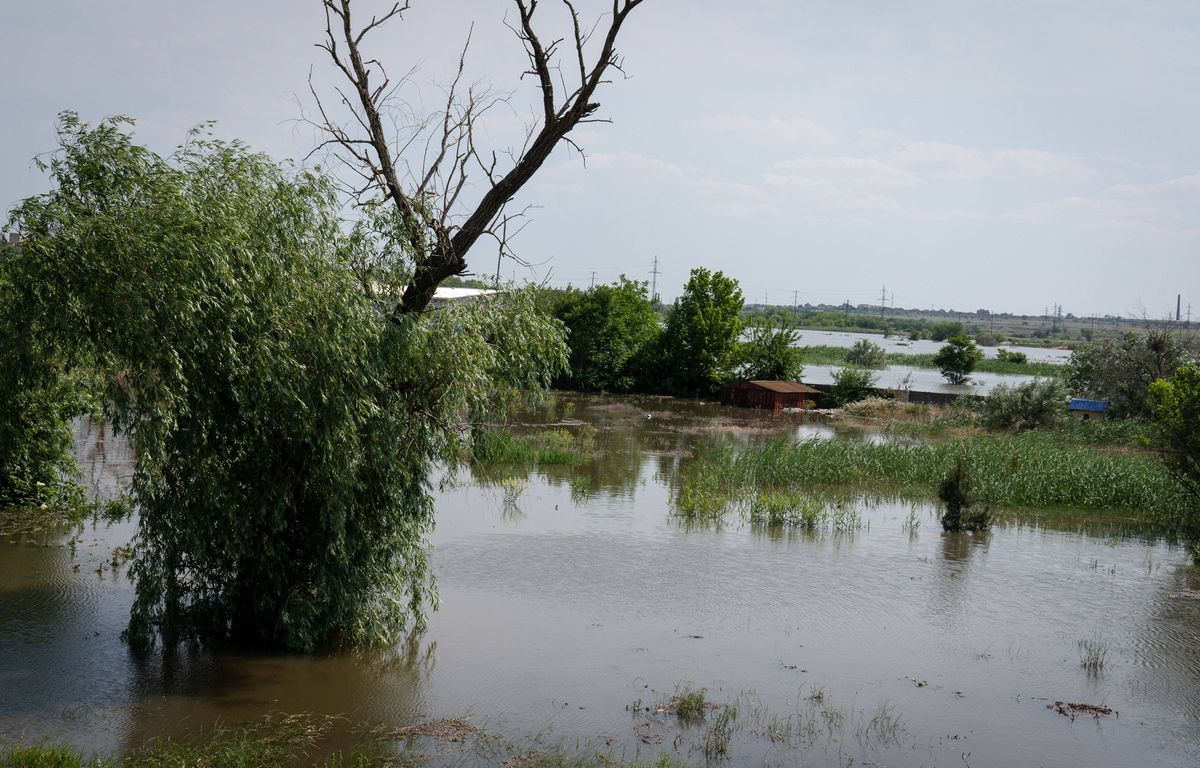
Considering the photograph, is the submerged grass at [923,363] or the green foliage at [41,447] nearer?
the green foliage at [41,447]

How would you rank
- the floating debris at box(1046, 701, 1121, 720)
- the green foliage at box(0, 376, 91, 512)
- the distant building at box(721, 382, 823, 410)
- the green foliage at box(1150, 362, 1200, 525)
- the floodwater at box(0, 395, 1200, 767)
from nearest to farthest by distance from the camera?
the floodwater at box(0, 395, 1200, 767) < the floating debris at box(1046, 701, 1121, 720) < the green foliage at box(0, 376, 91, 512) < the green foliage at box(1150, 362, 1200, 525) < the distant building at box(721, 382, 823, 410)

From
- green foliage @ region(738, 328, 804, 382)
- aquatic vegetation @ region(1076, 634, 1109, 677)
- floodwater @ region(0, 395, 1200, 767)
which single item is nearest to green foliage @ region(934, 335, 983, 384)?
green foliage @ region(738, 328, 804, 382)

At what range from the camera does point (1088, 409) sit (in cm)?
3762

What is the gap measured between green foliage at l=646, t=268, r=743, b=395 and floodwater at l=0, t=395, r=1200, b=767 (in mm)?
28283

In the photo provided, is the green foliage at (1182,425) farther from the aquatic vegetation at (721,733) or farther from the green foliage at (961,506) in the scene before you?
the aquatic vegetation at (721,733)

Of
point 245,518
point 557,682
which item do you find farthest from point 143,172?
point 557,682

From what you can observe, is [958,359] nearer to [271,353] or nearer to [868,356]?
[868,356]

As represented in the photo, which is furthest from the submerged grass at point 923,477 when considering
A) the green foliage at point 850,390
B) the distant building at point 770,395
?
the green foliage at point 850,390

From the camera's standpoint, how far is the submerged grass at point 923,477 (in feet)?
71.9

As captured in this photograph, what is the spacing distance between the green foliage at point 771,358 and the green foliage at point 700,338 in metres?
0.86

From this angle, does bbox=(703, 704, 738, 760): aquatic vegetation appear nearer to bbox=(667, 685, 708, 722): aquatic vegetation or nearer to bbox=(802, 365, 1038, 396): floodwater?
bbox=(667, 685, 708, 722): aquatic vegetation

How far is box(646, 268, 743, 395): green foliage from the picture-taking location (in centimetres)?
4766

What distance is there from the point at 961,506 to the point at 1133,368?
73.7 feet

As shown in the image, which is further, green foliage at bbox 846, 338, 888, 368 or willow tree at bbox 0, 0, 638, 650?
green foliage at bbox 846, 338, 888, 368
